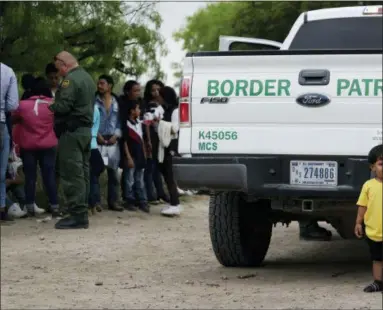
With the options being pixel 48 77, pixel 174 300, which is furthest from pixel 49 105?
pixel 174 300

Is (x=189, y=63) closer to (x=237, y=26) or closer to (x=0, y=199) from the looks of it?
(x=0, y=199)

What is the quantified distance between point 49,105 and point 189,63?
3666mm

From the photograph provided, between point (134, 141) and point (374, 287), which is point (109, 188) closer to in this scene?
point (134, 141)

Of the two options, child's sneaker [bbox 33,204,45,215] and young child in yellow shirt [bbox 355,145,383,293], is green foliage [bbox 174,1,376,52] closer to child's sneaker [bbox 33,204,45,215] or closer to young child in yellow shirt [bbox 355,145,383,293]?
child's sneaker [bbox 33,204,45,215]

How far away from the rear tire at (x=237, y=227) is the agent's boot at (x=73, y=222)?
2.85 meters

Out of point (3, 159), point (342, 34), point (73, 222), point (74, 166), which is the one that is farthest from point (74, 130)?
point (342, 34)

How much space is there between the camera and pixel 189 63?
813cm

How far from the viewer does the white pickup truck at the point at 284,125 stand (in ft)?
25.2

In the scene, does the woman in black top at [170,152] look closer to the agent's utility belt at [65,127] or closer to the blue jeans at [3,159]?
the agent's utility belt at [65,127]

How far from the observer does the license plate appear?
7.72 metres

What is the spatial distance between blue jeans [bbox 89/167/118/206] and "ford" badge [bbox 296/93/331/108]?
519 centimetres

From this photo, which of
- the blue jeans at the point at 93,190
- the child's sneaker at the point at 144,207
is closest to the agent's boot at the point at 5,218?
the blue jeans at the point at 93,190

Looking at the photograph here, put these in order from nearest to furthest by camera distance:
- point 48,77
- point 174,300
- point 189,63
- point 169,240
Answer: point 174,300 → point 189,63 → point 169,240 → point 48,77

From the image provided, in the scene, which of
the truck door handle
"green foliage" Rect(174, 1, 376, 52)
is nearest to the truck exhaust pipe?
the truck door handle
